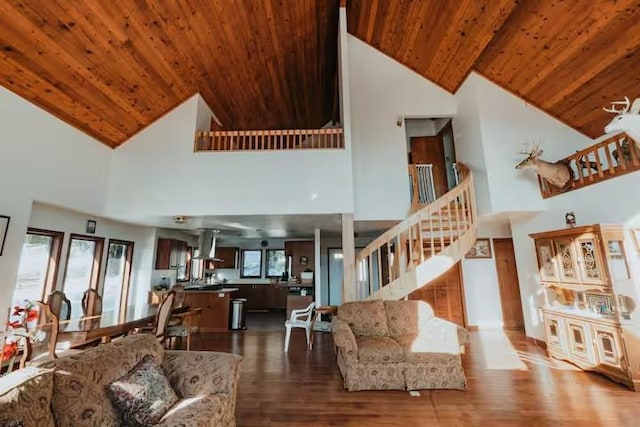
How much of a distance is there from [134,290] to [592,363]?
776 cm

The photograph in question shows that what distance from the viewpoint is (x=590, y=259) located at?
368cm

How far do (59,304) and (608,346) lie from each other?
661 cm

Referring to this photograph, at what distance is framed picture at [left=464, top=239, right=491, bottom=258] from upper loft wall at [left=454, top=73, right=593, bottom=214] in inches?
67.8

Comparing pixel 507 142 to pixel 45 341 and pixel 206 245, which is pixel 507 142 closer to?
pixel 206 245

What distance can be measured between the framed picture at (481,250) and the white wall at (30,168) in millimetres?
7391

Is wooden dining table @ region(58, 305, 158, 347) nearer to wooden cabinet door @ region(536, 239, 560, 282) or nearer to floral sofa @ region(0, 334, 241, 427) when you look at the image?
floral sofa @ region(0, 334, 241, 427)

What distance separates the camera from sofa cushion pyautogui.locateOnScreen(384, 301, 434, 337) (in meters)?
3.81

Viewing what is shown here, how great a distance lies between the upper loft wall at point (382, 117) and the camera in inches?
226

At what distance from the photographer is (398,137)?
6.04 metres

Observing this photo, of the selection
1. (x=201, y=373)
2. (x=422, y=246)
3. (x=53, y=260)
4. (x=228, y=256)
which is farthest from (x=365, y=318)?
(x=228, y=256)

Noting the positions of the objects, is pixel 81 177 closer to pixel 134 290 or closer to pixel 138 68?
pixel 138 68

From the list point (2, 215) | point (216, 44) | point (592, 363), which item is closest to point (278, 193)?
point (216, 44)

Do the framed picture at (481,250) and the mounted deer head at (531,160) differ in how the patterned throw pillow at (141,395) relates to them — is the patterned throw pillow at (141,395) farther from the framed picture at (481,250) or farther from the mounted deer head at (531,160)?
the framed picture at (481,250)

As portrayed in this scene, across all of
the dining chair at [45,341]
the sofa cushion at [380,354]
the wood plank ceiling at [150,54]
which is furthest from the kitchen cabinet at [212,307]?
the sofa cushion at [380,354]
